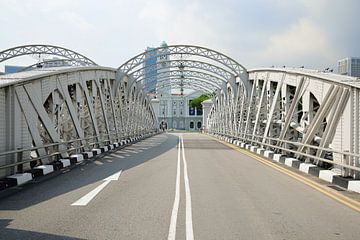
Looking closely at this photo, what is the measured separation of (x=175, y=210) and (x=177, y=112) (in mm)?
116186

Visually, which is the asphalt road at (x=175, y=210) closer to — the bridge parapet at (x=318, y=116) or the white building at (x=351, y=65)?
the bridge parapet at (x=318, y=116)

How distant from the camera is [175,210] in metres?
7.08

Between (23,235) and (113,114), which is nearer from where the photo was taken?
(23,235)

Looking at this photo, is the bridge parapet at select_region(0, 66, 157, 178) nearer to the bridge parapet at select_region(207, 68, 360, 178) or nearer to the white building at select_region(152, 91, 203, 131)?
the bridge parapet at select_region(207, 68, 360, 178)

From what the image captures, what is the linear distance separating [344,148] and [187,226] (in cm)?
690

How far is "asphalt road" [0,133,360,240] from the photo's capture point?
5660 millimetres

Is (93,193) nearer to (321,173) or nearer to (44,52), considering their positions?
(321,173)

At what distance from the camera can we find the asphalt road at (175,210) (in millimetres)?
5660

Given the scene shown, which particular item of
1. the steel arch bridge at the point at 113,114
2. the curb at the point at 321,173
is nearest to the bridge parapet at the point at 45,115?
the steel arch bridge at the point at 113,114

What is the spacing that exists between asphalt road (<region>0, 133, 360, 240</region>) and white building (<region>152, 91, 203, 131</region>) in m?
111

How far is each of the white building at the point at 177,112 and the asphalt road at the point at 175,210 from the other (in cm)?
11093

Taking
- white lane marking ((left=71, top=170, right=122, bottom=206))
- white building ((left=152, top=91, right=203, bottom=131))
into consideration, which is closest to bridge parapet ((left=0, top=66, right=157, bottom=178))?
white lane marking ((left=71, top=170, right=122, bottom=206))

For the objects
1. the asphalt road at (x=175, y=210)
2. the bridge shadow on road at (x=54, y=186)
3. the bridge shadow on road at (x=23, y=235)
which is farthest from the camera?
the bridge shadow on road at (x=54, y=186)

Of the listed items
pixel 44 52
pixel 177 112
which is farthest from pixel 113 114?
pixel 177 112
